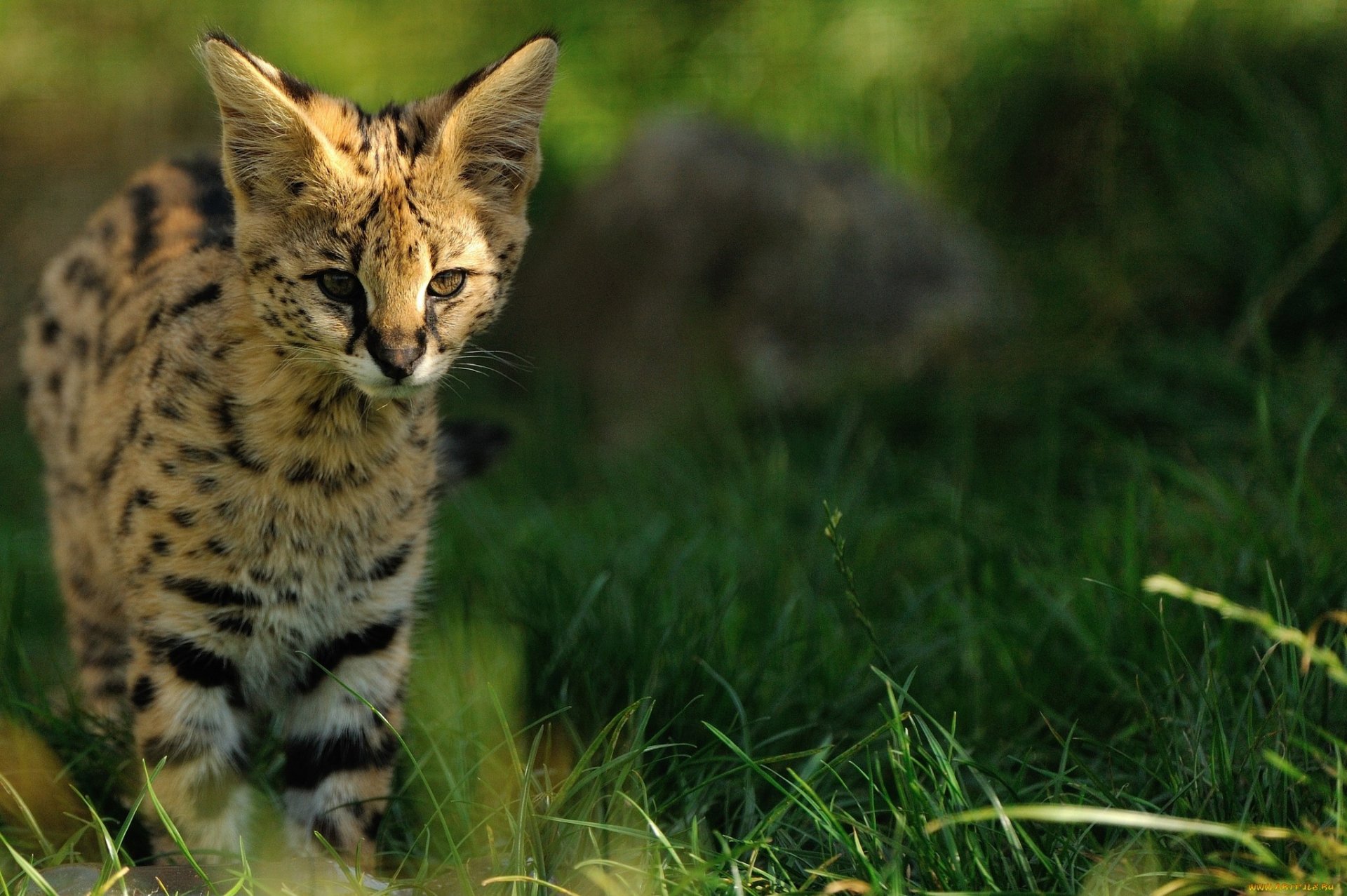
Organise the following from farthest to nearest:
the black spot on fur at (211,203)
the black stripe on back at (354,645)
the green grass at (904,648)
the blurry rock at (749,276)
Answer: the blurry rock at (749,276) → the black spot on fur at (211,203) → the black stripe on back at (354,645) → the green grass at (904,648)

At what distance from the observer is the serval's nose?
2.44 meters

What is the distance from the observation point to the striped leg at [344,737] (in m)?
2.81

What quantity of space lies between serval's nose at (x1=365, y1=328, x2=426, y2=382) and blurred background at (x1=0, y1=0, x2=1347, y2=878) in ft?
1.36

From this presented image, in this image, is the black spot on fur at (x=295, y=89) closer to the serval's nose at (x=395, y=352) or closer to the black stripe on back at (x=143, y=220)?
the serval's nose at (x=395, y=352)

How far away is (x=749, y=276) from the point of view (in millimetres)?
5930

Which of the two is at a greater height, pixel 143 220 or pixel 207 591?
pixel 143 220

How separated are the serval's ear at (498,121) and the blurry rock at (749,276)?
2622 mm

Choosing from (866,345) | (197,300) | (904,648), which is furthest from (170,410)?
(866,345)

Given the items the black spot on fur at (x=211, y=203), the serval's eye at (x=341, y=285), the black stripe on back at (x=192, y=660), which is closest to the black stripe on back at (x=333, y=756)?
the black stripe on back at (x=192, y=660)

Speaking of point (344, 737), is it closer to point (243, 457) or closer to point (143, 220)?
point (243, 457)

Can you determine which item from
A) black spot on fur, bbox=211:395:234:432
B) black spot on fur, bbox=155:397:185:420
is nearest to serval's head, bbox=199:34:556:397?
black spot on fur, bbox=211:395:234:432

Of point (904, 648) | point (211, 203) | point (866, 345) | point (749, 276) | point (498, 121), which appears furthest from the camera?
point (749, 276)

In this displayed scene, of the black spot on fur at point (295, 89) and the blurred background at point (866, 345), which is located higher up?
the black spot on fur at point (295, 89)

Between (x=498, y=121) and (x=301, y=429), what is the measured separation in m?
0.72
